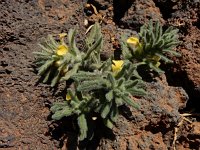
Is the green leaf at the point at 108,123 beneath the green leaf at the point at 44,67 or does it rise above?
beneath

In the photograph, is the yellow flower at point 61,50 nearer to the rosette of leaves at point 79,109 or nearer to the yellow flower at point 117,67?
the rosette of leaves at point 79,109

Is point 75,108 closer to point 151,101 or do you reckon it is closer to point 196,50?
point 151,101

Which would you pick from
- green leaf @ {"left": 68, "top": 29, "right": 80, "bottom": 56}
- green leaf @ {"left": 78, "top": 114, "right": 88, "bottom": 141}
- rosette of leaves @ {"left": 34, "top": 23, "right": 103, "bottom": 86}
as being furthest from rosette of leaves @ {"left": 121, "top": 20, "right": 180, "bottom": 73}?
green leaf @ {"left": 78, "top": 114, "right": 88, "bottom": 141}

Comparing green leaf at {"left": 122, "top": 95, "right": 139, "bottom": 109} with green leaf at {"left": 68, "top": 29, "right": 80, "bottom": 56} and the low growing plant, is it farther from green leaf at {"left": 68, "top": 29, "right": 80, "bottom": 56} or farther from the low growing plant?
green leaf at {"left": 68, "top": 29, "right": 80, "bottom": 56}

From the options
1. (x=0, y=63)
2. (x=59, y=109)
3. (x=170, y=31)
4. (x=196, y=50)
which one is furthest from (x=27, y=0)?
(x=196, y=50)

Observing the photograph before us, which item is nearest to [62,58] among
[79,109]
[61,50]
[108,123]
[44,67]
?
[61,50]

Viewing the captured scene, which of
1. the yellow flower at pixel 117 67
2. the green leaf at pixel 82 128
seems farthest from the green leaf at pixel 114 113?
the yellow flower at pixel 117 67
